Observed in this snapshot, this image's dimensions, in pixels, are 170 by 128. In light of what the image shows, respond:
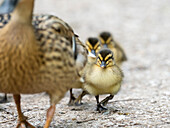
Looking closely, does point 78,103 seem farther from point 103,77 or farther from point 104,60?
point 104,60

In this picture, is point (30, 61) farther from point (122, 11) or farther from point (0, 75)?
point (122, 11)

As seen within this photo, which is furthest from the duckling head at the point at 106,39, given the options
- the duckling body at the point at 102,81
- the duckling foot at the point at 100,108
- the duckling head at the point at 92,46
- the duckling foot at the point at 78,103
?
the duckling foot at the point at 100,108

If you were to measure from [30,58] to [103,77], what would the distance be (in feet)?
7.08

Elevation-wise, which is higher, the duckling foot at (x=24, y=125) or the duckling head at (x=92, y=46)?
the duckling head at (x=92, y=46)

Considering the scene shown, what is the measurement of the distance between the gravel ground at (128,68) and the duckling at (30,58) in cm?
90

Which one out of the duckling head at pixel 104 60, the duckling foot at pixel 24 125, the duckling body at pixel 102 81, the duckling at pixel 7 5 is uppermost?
the duckling at pixel 7 5

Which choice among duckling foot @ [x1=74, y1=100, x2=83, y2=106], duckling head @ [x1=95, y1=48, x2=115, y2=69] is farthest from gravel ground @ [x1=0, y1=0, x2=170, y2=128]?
duckling head @ [x1=95, y1=48, x2=115, y2=69]

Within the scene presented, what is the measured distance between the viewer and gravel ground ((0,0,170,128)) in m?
4.60

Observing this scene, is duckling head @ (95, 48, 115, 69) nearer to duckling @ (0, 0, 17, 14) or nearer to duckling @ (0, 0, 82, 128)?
duckling @ (0, 0, 82, 128)

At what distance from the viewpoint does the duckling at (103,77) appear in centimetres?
539

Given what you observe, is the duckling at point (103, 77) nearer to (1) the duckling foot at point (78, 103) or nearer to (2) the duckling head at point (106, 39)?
(1) the duckling foot at point (78, 103)

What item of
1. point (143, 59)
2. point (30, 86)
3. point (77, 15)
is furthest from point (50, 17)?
point (77, 15)

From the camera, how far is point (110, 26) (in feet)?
40.0

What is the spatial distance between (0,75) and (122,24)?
9.06 metres
